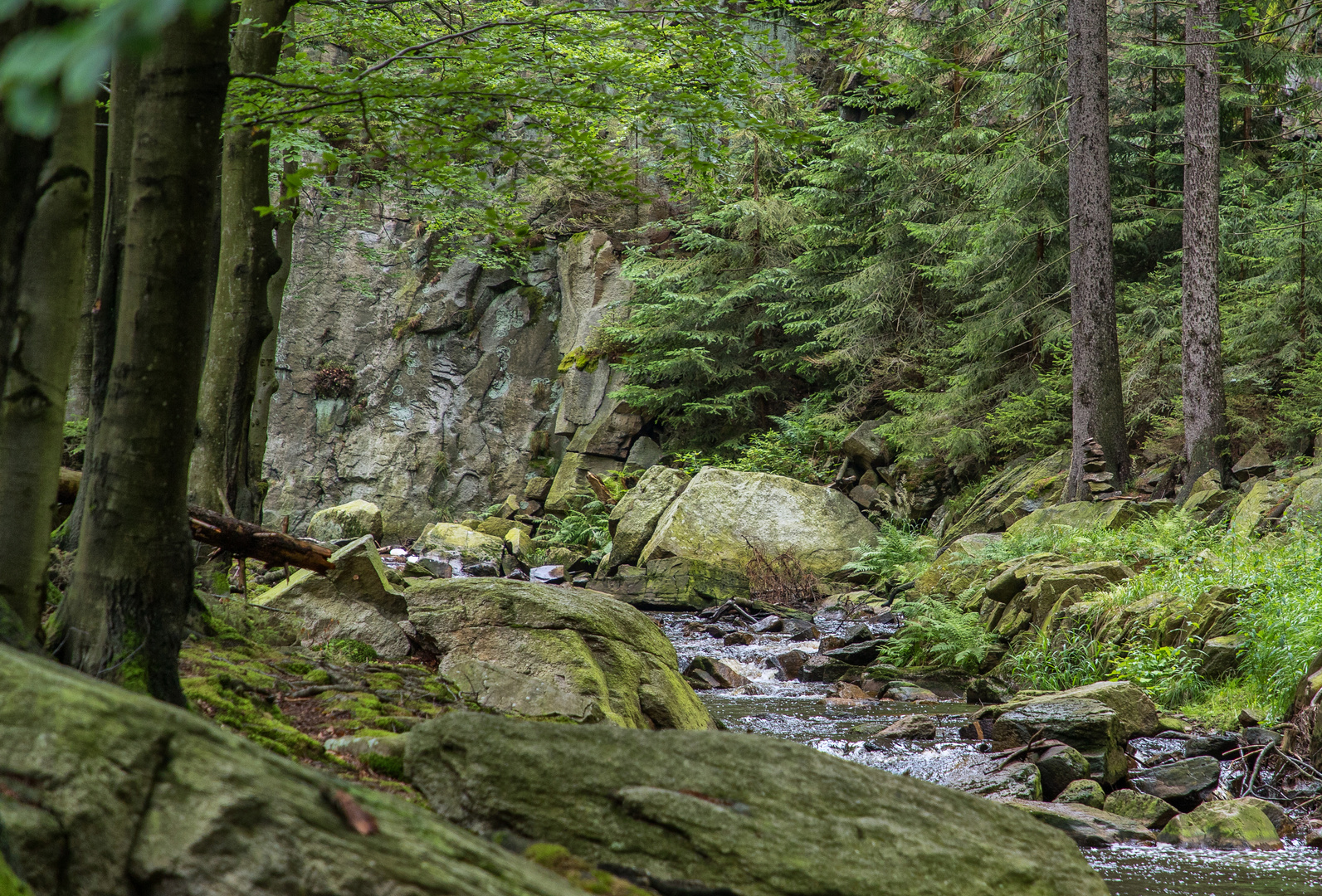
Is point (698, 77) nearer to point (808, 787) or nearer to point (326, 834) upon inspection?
point (808, 787)

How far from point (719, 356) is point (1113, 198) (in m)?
10.3

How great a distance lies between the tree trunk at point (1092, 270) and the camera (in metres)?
13.3

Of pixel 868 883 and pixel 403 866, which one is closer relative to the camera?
pixel 403 866

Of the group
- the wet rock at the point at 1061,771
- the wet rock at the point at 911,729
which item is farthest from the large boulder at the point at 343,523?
the wet rock at the point at 1061,771

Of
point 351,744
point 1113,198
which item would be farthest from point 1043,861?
point 1113,198

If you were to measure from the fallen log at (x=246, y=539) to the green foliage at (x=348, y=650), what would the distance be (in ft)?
1.63

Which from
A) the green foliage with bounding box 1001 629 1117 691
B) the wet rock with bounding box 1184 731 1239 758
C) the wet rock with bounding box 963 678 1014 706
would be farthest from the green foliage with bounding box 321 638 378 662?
the green foliage with bounding box 1001 629 1117 691

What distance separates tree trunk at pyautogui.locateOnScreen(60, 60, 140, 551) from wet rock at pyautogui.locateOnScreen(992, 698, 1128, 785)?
5983 millimetres

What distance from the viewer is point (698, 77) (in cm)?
645

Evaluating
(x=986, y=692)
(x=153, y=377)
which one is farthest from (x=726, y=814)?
(x=986, y=692)

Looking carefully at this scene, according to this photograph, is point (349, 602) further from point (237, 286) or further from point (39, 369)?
point (39, 369)

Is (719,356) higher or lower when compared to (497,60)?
lower

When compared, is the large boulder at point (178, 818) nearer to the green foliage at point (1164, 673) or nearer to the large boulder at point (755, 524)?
the green foliage at point (1164, 673)

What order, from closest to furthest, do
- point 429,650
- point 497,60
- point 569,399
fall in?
1. point 497,60
2. point 429,650
3. point 569,399
